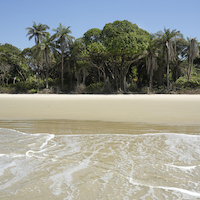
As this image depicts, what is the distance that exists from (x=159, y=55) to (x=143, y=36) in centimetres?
434

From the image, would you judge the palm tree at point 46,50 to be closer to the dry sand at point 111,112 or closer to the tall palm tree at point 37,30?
the tall palm tree at point 37,30

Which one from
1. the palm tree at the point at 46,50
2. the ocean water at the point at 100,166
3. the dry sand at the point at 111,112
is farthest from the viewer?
the palm tree at the point at 46,50

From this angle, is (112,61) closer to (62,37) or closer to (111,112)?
(62,37)

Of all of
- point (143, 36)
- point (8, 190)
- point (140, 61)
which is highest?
point (143, 36)

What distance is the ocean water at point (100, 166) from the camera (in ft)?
6.04

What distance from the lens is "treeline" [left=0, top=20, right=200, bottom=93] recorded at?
88.0 ft

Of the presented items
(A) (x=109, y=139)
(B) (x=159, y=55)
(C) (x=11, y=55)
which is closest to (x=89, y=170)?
(A) (x=109, y=139)

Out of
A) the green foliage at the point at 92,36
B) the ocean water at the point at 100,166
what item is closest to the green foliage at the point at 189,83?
the green foliage at the point at 92,36

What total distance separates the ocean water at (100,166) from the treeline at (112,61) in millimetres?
22167

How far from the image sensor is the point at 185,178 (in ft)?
6.91

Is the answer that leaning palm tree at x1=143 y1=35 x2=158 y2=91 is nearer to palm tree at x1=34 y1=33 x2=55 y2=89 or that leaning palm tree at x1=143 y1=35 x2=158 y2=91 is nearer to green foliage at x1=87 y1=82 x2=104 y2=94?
green foliage at x1=87 y1=82 x2=104 y2=94

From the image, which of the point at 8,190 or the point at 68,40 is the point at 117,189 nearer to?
the point at 8,190

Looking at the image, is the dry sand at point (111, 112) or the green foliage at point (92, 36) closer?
the dry sand at point (111, 112)

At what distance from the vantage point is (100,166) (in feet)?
7.96
